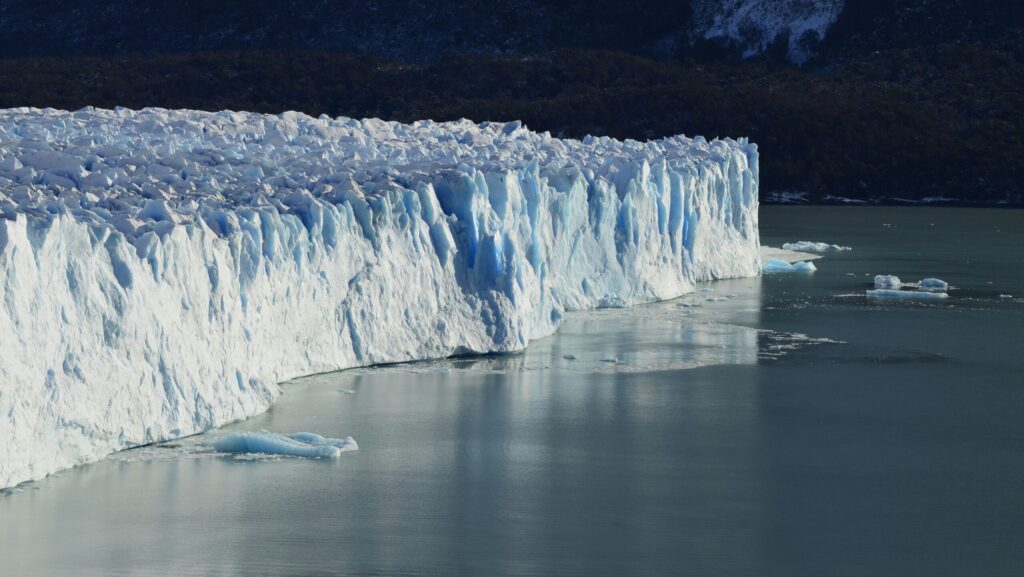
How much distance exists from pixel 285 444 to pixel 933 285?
10442 mm

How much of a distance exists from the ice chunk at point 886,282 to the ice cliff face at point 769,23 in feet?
91.2

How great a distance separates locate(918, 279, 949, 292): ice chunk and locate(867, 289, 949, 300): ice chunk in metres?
0.35

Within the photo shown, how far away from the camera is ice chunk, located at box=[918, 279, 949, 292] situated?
1705 cm

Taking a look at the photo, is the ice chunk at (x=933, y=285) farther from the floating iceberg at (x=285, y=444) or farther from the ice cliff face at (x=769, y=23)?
the ice cliff face at (x=769, y=23)

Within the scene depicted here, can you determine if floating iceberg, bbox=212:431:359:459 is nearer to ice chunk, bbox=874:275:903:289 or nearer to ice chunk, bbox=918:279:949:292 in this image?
ice chunk, bbox=874:275:903:289

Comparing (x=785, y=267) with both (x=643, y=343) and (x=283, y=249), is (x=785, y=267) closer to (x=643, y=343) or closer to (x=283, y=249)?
(x=643, y=343)

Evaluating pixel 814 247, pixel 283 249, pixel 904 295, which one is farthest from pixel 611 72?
pixel 283 249

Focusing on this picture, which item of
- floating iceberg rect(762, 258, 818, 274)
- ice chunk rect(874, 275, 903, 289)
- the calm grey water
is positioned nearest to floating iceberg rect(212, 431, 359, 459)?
the calm grey water

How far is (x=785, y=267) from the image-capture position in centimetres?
1883

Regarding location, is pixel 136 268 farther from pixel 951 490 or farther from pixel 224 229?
pixel 951 490

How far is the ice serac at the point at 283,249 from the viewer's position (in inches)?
293

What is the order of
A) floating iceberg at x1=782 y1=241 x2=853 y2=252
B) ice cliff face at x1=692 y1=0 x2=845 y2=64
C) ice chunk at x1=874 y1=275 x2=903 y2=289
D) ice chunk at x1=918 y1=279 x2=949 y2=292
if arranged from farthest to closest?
ice cliff face at x1=692 y1=0 x2=845 y2=64 < floating iceberg at x1=782 y1=241 x2=853 y2=252 < ice chunk at x1=874 y1=275 x2=903 y2=289 < ice chunk at x1=918 y1=279 x2=949 y2=292

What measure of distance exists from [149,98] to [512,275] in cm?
2864

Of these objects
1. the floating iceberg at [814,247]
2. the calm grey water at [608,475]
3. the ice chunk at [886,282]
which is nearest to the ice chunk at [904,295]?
the ice chunk at [886,282]
